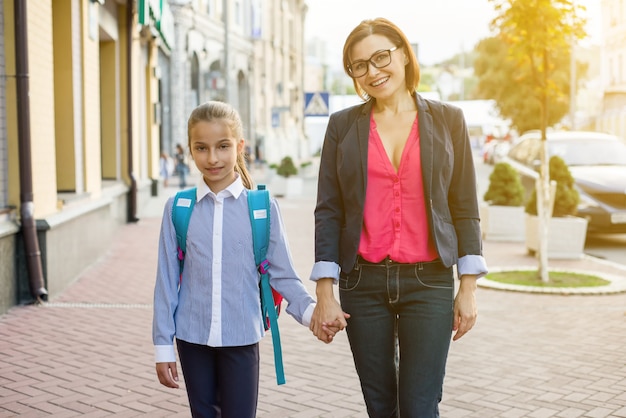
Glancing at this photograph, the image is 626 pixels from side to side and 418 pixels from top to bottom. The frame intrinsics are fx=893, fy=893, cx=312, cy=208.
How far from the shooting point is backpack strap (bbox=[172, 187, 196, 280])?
3316mm

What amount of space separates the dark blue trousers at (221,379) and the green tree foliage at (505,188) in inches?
442

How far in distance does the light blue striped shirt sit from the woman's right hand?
0.33 ft

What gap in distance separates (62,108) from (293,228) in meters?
6.27

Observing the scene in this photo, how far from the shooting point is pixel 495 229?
14.2 meters

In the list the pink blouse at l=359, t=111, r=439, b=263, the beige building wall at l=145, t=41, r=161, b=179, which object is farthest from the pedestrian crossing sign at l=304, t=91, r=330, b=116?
the pink blouse at l=359, t=111, r=439, b=263

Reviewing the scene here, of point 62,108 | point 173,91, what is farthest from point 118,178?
point 173,91

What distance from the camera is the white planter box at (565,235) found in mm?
11586

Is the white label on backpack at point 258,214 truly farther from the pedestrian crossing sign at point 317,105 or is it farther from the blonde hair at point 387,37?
the pedestrian crossing sign at point 317,105

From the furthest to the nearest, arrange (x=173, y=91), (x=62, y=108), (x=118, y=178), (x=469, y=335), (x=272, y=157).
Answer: (x=272, y=157), (x=173, y=91), (x=118, y=178), (x=62, y=108), (x=469, y=335)

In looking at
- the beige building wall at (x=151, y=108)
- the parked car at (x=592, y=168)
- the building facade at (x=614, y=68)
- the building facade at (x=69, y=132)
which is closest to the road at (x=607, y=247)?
the parked car at (x=592, y=168)

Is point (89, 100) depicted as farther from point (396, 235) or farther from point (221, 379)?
point (396, 235)

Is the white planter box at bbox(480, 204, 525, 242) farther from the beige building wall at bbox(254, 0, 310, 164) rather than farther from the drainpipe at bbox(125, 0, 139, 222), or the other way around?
the beige building wall at bbox(254, 0, 310, 164)

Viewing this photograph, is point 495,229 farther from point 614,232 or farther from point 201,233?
point 201,233

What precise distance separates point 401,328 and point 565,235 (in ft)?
29.4
